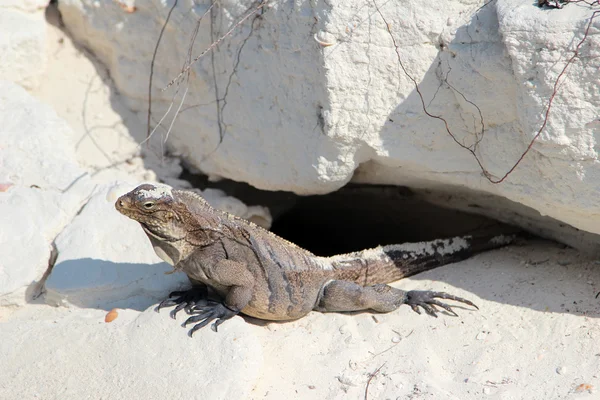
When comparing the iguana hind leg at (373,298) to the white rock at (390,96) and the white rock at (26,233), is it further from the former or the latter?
the white rock at (26,233)

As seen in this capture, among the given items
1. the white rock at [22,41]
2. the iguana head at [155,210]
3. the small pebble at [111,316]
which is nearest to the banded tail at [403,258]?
the iguana head at [155,210]

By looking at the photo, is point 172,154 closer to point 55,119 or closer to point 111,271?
point 55,119

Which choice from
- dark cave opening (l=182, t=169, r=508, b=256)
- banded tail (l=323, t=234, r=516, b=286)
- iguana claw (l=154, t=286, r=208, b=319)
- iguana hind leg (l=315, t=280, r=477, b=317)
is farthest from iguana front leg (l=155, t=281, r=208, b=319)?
dark cave opening (l=182, t=169, r=508, b=256)

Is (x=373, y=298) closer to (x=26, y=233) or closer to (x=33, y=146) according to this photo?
(x=26, y=233)

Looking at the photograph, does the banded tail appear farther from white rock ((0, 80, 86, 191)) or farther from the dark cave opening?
white rock ((0, 80, 86, 191))

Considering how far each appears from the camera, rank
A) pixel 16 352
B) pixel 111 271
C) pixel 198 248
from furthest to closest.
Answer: pixel 111 271 → pixel 198 248 → pixel 16 352

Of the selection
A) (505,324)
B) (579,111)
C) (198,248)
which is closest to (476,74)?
(579,111)
